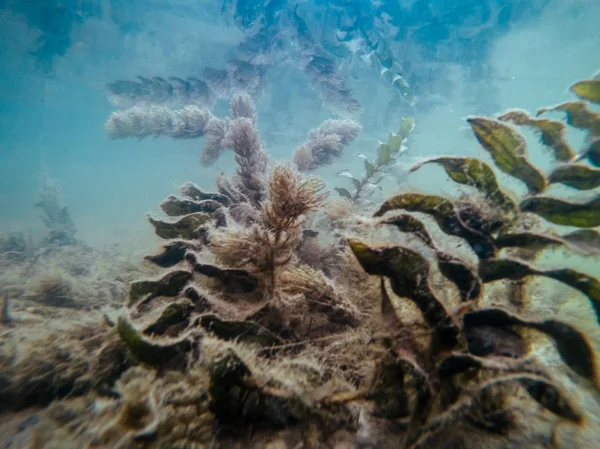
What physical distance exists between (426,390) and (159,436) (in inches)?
35.7

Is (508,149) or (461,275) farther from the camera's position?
(508,149)

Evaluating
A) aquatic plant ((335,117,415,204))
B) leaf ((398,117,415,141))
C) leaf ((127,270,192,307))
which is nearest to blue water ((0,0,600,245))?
aquatic plant ((335,117,415,204))

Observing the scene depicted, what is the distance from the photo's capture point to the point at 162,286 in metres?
1.64

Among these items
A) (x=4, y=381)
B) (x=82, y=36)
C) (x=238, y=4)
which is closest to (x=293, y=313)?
(x=4, y=381)

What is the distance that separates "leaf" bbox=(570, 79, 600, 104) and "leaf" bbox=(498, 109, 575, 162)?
17.8 inches

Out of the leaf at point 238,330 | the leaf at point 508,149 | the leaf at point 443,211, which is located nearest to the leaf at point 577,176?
the leaf at point 508,149

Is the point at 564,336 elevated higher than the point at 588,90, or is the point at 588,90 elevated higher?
the point at 588,90

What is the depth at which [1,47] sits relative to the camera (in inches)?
972

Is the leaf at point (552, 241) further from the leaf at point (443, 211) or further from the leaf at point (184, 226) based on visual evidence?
the leaf at point (184, 226)

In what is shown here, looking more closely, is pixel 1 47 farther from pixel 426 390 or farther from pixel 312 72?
pixel 426 390

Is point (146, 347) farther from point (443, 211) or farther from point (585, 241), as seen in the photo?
point (585, 241)

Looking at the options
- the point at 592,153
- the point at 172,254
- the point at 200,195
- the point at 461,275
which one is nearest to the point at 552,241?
the point at 461,275

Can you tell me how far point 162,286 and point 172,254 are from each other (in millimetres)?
463

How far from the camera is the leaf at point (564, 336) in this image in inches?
34.0
